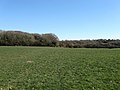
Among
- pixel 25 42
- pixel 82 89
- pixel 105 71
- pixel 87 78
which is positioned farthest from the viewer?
pixel 25 42

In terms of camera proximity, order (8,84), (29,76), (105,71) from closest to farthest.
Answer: (8,84), (29,76), (105,71)

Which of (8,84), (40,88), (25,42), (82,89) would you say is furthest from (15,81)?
(25,42)

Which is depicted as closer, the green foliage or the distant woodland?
the distant woodland

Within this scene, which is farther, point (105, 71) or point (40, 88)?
point (105, 71)

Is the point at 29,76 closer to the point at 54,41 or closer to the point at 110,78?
the point at 110,78

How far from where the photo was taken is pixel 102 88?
12789 millimetres

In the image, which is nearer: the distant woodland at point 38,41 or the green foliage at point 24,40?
the distant woodland at point 38,41

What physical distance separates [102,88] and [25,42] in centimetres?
8297

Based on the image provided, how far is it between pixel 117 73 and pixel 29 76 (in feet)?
20.4

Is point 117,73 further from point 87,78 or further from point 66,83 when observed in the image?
point 66,83

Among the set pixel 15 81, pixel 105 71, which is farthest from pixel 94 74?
pixel 15 81

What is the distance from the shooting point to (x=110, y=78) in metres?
15.0

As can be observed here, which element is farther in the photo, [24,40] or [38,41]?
[38,41]

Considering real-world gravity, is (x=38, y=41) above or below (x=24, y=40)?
below
